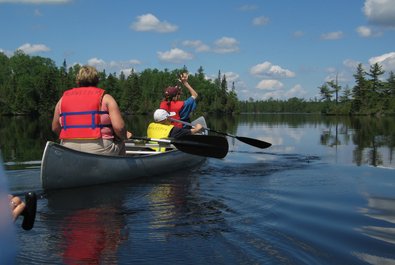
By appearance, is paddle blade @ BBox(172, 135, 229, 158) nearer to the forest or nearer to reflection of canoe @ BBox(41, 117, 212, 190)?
reflection of canoe @ BBox(41, 117, 212, 190)

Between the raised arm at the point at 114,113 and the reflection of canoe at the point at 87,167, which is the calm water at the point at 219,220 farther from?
the raised arm at the point at 114,113

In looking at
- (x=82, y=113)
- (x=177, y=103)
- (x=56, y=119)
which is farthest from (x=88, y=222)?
(x=177, y=103)

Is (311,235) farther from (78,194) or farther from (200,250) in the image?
(78,194)

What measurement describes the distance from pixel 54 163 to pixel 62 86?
3347 inches

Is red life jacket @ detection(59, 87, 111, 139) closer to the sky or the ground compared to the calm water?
closer to the sky

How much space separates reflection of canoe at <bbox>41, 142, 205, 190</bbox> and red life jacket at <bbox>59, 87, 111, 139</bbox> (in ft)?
1.22

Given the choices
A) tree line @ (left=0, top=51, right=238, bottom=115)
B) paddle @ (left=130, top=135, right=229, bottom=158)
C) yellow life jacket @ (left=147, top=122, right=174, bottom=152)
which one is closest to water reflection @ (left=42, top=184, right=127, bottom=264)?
paddle @ (left=130, top=135, right=229, bottom=158)

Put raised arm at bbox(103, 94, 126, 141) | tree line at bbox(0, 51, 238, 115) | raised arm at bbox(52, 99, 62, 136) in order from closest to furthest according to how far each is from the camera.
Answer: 1. raised arm at bbox(103, 94, 126, 141)
2. raised arm at bbox(52, 99, 62, 136)
3. tree line at bbox(0, 51, 238, 115)

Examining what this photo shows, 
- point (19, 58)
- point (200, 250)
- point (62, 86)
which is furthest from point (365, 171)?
point (19, 58)

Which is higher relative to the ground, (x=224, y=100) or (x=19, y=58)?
(x=19, y=58)

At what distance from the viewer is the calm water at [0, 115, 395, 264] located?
3738 mm

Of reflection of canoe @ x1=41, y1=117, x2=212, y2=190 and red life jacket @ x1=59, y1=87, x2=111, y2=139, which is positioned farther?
red life jacket @ x1=59, y1=87, x2=111, y2=139

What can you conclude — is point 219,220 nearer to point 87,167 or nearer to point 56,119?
point 87,167

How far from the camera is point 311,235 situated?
439 cm
